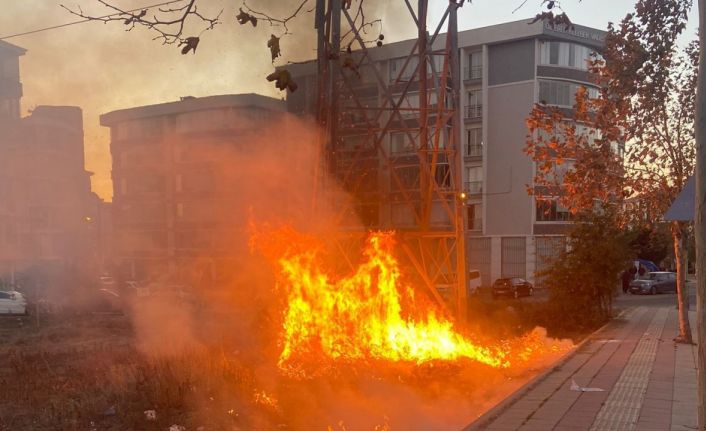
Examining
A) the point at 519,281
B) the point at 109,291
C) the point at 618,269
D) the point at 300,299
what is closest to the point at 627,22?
the point at 300,299

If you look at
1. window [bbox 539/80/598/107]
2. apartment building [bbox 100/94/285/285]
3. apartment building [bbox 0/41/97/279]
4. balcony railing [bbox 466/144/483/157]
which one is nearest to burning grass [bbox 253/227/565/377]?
apartment building [bbox 100/94/285/285]

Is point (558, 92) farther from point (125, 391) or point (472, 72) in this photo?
point (125, 391)

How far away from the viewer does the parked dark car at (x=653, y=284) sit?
100ft

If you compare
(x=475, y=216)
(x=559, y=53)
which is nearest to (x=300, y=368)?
(x=475, y=216)

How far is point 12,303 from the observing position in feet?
60.7

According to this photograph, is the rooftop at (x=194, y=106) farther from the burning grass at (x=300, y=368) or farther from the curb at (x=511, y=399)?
the curb at (x=511, y=399)

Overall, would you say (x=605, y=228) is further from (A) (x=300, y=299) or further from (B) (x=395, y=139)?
(A) (x=300, y=299)

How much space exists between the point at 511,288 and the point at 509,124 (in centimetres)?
949

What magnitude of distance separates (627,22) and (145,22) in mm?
9081

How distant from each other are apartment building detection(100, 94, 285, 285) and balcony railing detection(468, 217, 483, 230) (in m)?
20.2

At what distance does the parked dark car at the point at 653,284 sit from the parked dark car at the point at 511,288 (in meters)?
6.83

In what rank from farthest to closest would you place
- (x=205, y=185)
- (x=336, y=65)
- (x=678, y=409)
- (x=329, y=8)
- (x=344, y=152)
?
(x=205, y=185), (x=344, y=152), (x=336, y=65), (x=329, y=8), (x=678, y=409)

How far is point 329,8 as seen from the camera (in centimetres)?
837

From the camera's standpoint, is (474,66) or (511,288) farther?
(474,66)
